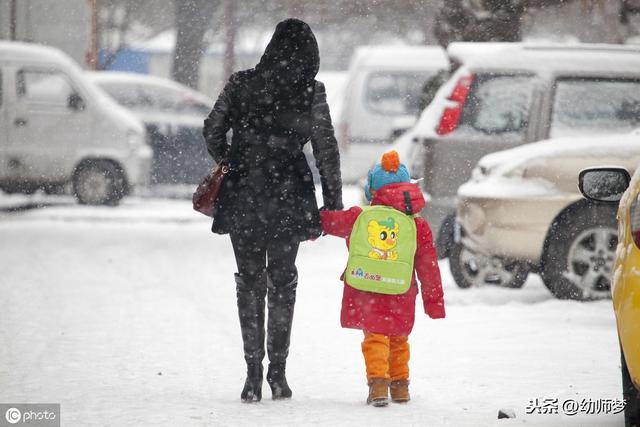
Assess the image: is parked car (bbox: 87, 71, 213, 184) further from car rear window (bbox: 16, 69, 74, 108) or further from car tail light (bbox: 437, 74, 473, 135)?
car tail light (bbox: 437, 74, 473, 135)

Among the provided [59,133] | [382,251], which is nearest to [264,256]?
[382,251]

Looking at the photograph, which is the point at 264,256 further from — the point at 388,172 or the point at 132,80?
the point at 132,80

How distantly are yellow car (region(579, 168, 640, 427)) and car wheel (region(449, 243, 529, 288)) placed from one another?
5014mm

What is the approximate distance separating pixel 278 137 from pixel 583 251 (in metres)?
3.90

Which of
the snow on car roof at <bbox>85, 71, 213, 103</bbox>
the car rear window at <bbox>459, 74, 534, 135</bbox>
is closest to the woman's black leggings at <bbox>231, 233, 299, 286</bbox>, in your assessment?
the car rear window at <bbox>459, 74, 534, 135</bbox>

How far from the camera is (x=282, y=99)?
6.02 metres

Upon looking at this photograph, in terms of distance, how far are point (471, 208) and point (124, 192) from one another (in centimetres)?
846

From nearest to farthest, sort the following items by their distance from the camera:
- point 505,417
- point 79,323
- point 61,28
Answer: point 505,417, point 79,323, point 61,28

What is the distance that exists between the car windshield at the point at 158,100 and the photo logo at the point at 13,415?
13242 millimetres

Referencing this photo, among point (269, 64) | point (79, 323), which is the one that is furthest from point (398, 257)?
point (79, 323)

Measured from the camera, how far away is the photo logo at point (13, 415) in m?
5.64

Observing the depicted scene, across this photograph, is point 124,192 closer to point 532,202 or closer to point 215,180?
point 532,202

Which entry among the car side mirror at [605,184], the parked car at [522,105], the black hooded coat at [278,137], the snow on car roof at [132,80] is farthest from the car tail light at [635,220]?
the snow on car roof at [132,80]

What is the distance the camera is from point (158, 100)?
19.0 metres
